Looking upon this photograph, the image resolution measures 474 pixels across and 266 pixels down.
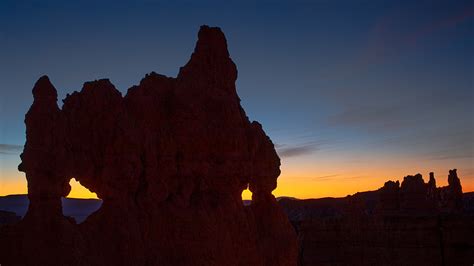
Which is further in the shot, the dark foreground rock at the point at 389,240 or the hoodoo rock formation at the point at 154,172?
the dark foreground rock at the point at 389,240

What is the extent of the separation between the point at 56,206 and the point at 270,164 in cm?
794

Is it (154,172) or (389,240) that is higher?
(154,172)

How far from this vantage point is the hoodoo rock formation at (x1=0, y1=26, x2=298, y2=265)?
11633 millimetres

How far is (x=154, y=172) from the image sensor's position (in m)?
13.8

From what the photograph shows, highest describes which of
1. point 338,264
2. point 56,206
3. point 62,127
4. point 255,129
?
point 255,129

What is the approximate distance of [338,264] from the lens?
3375cm

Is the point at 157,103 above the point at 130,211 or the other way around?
above

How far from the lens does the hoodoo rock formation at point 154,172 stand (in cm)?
1163

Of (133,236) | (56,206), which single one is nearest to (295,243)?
(133,236)

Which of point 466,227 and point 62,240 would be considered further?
point 466,227

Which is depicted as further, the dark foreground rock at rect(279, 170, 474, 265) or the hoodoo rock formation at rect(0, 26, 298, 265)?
the dark foreground rock at rect(279, 170, 474, 265)

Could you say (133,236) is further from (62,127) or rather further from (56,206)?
(62,127)

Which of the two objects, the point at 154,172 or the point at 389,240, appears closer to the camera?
the point at 154,172

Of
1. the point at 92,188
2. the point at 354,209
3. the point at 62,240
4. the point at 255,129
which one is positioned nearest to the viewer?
the point at 62,240
